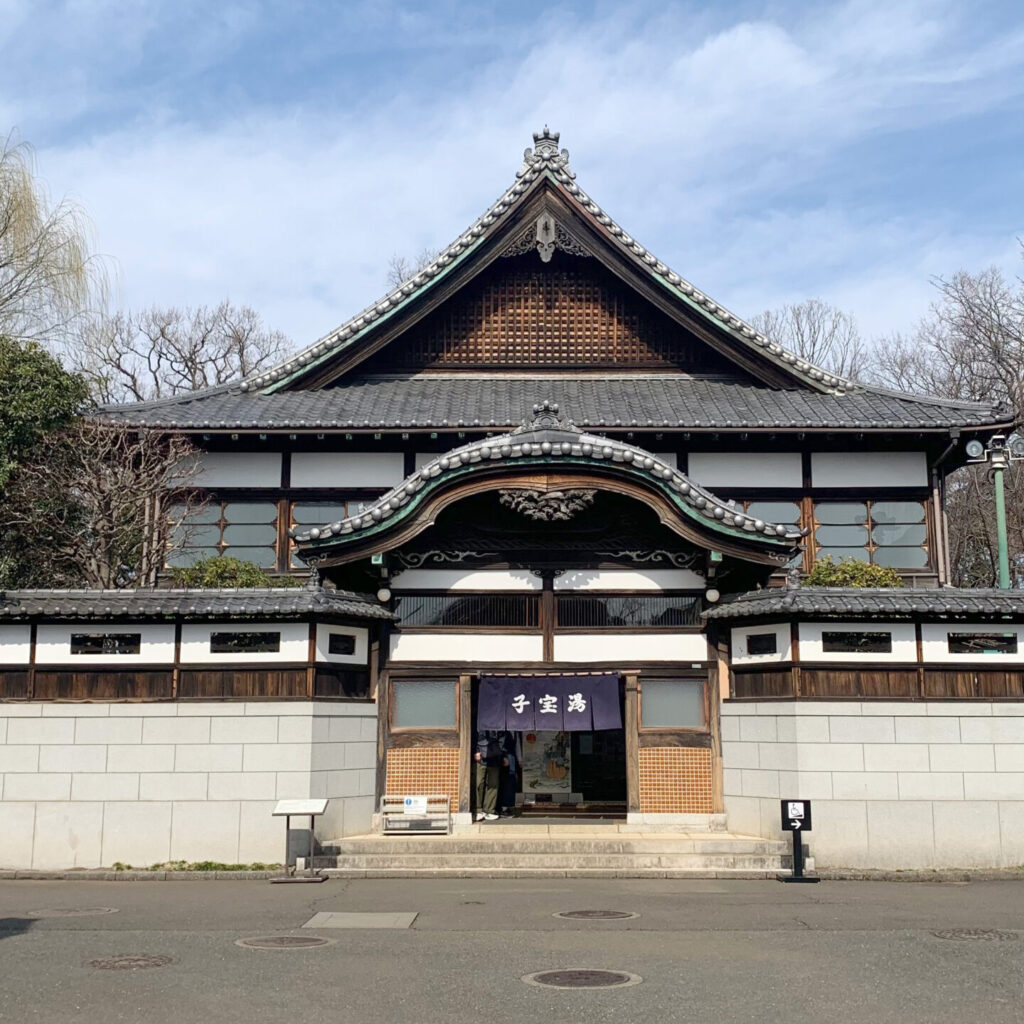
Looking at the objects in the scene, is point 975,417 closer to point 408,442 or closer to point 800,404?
point 800,404

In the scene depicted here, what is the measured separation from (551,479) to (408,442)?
4.62 metres

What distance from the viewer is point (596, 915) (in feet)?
44.1

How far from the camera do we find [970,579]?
41.9 meters

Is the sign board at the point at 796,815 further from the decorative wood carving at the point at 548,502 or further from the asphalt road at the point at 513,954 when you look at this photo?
the decorative wood carving at the point at 548,502

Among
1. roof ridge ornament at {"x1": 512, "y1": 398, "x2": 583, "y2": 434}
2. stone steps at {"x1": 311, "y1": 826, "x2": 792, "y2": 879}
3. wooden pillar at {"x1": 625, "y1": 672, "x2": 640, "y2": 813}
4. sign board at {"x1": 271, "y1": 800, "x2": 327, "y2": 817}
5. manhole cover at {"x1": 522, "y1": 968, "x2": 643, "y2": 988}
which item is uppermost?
roof ridge ornament at {"x1": 512, "y1": 398, "x2": 583, "y2": 434}

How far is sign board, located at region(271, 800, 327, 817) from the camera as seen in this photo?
53.0 ft

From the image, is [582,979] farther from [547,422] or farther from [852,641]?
[547,422]

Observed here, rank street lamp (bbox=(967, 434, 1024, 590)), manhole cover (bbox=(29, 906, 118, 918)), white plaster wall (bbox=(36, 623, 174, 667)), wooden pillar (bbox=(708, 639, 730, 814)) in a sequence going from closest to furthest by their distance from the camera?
manhole cover (bbox=(29, 906, 118, 918)), white plaster wall (bbox=(36, 623, 174, 667)), wooden pillar (bbox=(708, 639, 730, 814)), street lamp (bbox=(967, 434, 1024, 590))

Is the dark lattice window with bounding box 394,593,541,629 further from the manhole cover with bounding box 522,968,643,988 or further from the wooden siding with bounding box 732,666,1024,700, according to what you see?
the manhole cover with bounding box 522,968,643,988

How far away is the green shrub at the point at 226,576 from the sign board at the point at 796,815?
10.0 m

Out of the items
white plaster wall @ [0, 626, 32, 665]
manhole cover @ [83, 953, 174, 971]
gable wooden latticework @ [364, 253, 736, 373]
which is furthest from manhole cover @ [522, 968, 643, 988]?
gable wooden latticework @ [364, 253, 736, 373]

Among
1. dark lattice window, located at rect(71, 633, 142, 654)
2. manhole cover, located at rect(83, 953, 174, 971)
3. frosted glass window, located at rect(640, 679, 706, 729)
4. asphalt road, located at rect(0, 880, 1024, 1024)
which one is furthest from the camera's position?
frosted glass window, located at rect(640, 679, 706, 729)

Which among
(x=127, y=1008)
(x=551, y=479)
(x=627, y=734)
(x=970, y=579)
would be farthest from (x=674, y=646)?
(x=970, y=579)

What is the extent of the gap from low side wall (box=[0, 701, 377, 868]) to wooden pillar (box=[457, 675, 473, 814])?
2371 millimetres
